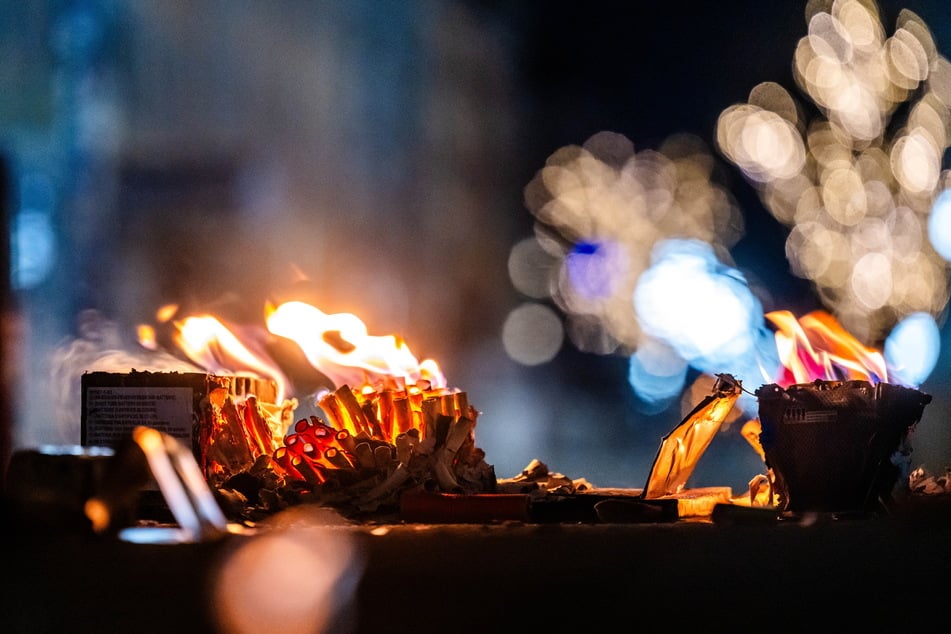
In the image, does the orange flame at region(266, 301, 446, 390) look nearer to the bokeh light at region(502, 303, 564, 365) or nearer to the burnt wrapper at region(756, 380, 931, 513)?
the burnt wrapper at region(756, 380, 931, 513)

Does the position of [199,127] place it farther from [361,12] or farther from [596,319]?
[596,319]

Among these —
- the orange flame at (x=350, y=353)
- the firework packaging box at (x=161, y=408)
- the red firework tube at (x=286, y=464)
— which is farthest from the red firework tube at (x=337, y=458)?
the orange flame at (x=350, y=353)

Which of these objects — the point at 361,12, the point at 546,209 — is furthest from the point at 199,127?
the point at 546,209

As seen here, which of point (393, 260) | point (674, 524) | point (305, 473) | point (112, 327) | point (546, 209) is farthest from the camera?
point (546, 209)

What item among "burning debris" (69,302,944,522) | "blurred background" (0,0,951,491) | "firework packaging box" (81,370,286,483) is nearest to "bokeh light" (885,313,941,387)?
"blurred background" (0,0,951,491)

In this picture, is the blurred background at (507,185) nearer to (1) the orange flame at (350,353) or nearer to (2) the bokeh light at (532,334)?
(2) the bokeh light at (532,334)

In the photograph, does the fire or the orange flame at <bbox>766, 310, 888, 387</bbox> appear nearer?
the fire
